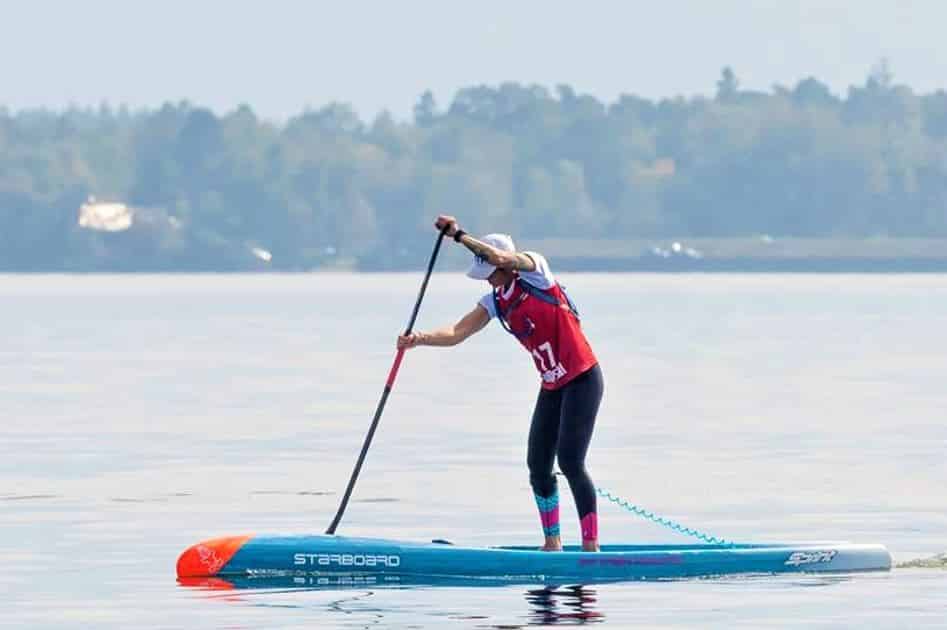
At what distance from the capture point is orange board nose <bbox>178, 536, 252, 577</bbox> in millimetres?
21484

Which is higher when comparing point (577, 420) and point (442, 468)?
point (577, 420)

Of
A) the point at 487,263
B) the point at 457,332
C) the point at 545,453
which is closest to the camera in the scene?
the point at 487,263

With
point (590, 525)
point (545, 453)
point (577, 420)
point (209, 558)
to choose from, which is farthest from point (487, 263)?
point (209, 558)

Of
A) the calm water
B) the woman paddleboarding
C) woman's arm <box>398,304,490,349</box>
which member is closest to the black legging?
the woman paddleboarding

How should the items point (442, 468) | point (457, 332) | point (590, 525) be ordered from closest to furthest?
point (457, 332), point (590, 525), point (442, 468)

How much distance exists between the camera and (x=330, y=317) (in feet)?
346

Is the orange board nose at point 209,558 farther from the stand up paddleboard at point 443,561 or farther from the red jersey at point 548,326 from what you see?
the red jersey at point 548,326

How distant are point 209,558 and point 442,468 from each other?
407 inches

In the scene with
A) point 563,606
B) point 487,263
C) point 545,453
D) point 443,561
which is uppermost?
point 487,263

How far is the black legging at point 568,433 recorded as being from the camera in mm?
20969

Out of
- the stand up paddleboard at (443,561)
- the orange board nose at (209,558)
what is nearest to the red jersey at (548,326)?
the stand up paddleboard at (443,561)

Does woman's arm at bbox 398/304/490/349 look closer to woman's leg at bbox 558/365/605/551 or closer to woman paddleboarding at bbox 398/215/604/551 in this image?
woman paddleboarding at bbox 398/215/604/551

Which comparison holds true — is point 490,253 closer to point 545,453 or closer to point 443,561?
point 545,453

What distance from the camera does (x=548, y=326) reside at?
2091 cm
